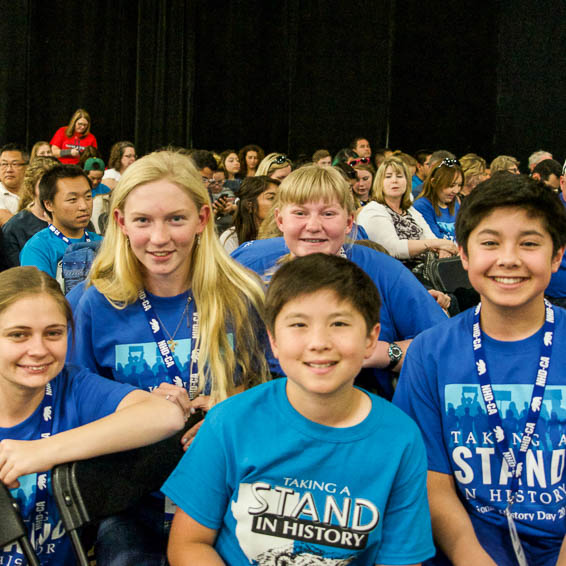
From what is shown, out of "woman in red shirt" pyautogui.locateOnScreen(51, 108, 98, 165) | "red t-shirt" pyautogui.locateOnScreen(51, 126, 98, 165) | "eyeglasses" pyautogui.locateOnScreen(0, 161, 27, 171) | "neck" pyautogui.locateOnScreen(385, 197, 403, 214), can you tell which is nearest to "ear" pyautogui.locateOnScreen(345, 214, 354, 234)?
"neck" pyautogui.locateOnScreen(385, 197, 403, 214)

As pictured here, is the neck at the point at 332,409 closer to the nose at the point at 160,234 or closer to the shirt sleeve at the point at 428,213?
the nose at the point at 160,234

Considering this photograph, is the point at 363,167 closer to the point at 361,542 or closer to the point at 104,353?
the point at 104,353

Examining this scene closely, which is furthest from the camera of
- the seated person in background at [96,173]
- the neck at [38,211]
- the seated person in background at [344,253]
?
the seated person in background at [96,173]

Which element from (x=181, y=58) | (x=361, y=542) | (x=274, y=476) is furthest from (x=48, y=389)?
(x=181, y=58)

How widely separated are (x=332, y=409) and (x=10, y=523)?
0.67 metres

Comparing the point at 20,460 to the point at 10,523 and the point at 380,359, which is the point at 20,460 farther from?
the point at 380,359

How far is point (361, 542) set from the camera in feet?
4.54

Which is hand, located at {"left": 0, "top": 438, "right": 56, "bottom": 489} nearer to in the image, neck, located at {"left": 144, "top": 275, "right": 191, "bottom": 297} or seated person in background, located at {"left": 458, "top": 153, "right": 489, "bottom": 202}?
neck, located at {"left": 144, "top": 275, "right": 191, "bottom": 297}

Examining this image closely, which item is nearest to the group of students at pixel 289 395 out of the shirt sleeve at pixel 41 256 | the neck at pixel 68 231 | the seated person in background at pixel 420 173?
the shirt sleeve at pixel 41 256

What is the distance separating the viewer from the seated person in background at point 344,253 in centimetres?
223

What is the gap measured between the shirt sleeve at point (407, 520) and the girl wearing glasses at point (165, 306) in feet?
2.14

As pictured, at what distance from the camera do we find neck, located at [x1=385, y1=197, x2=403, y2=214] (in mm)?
5219

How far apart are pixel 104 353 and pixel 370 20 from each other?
11040 mm

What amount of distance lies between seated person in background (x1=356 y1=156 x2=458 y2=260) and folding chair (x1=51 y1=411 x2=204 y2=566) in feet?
10.8
